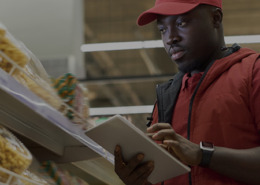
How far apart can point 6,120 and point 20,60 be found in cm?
21

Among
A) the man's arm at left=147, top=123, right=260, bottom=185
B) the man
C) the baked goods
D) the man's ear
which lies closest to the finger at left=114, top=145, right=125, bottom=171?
the man

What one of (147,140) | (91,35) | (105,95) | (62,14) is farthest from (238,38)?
(147,140)

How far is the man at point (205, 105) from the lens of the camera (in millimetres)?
1634

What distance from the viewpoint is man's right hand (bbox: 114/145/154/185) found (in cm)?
170

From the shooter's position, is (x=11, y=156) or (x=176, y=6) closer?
(x=11, y=156)

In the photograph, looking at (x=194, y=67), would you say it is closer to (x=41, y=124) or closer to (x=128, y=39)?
(x=41, y=124)

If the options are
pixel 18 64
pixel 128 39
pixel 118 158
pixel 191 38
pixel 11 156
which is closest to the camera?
pixel 11 156

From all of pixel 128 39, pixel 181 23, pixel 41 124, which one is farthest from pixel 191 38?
pixel 128 39

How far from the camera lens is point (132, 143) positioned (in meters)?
1.62

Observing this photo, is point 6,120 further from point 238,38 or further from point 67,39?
point 238,38

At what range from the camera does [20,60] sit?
1559 mm

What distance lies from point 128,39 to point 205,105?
9.60 metres

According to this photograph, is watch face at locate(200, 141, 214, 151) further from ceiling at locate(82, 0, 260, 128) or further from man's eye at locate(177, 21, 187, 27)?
ceiling at locate(82, 0, 260, 128)

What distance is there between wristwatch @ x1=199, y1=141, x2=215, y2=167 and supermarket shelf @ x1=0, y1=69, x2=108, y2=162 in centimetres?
44
